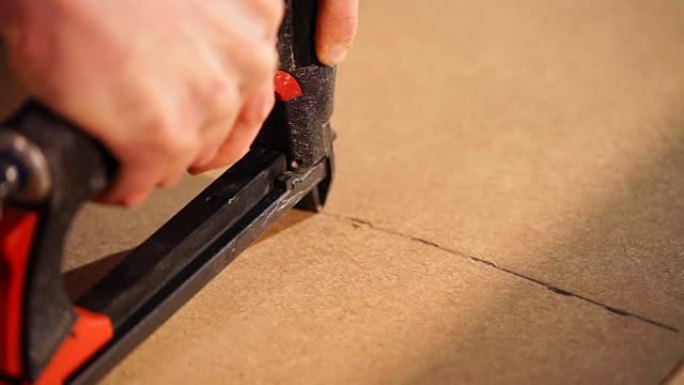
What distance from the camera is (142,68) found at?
2.21ft

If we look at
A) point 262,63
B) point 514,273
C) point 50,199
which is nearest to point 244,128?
point 262,63

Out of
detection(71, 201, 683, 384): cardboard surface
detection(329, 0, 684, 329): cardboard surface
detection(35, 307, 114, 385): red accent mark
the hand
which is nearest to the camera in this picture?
the hand

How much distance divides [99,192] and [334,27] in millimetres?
333

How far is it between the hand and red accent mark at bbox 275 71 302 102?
21cm

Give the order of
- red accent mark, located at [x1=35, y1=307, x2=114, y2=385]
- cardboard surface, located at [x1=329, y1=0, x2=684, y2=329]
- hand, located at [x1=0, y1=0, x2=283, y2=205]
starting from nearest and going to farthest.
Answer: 1. hand, located at [x1=0, y1=0, x2=283, y2=205]
2. red accent mark, located at [x1=35, y1=307, x2=114, y2=385]
3. cardboard surface, located at [x1=329, y1=0, x2=684, y2=329]

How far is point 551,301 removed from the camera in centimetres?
99

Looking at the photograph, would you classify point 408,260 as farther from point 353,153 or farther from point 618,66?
point 618,66

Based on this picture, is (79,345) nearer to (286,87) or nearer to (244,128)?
(244,128)

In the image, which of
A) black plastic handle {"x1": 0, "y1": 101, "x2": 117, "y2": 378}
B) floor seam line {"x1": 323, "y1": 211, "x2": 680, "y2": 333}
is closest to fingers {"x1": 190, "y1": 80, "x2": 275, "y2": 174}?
black plastic handle {"x1": 0, "y1": 101, "x2": 117, "y2": 378}

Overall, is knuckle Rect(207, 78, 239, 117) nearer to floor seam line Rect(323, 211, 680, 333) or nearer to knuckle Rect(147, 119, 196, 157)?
knuckle Rect(147, 119, 196, 157)

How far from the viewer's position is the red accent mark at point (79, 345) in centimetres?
78

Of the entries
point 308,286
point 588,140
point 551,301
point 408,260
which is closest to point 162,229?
point 308,286

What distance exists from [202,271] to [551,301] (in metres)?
0.36

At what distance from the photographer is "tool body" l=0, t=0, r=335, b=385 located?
2.21 feet
